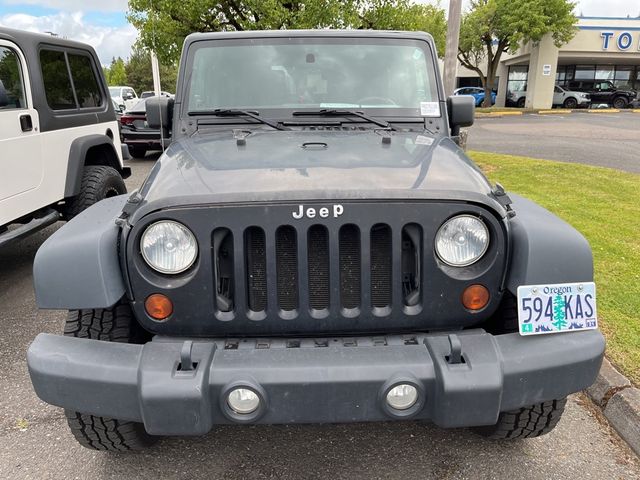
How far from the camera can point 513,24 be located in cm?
2961

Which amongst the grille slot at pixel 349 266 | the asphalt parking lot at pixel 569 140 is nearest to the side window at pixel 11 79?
the grille slot at pixel 349 266

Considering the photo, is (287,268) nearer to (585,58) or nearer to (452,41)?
(452,41)

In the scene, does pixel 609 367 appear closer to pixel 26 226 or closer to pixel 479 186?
pixel 479 186

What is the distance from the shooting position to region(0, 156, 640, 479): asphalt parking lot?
2469 millimetres

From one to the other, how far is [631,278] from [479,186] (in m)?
2.91

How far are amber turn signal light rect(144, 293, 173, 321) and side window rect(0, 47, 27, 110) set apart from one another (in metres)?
2.98

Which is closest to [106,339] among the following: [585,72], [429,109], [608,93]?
[429,109]

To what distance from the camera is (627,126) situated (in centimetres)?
2012

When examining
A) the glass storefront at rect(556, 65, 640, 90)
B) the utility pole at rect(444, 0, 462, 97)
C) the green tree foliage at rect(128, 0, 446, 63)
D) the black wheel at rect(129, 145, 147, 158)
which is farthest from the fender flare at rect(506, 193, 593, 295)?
the glass storefront at rect(556, 65, 640, 90)

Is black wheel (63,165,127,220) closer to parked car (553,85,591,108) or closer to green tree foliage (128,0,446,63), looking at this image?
green tree foliage (128,0,446,63)

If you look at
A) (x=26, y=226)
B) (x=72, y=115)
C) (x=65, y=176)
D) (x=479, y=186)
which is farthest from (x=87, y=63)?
(x=479, y=186)

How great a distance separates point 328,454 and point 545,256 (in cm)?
135

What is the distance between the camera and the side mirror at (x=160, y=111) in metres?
3.38

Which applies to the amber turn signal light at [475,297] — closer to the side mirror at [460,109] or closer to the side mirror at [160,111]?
the side mirror at [460,109]
